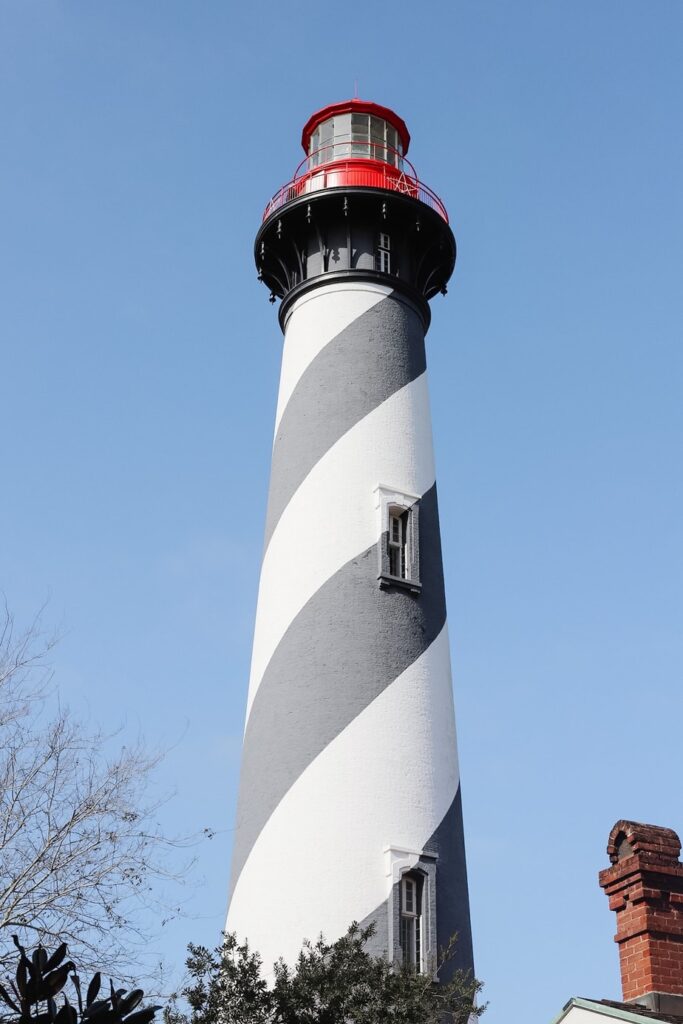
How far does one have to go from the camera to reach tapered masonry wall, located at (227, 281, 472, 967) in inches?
596

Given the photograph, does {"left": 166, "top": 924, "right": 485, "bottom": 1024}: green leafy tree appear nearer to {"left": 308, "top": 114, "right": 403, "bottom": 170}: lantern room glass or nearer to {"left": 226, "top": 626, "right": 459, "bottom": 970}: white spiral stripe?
{"left": 226, "top": 626, "right": 459, "bottom": 970}: white spiral stripe

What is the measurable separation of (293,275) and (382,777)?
833 centimetres

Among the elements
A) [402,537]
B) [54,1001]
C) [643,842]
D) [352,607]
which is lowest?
[54,1001]

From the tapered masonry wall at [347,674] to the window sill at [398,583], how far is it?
0.05 meters

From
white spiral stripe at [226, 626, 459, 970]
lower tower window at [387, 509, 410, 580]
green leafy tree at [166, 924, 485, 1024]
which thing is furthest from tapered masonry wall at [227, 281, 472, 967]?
green leafy tree at [166, 924, 485, 1024]

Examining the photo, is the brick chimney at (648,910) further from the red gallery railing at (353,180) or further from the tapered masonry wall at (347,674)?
the red gallery railing at (353,180)

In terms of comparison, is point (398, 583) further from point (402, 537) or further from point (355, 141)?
point (355, 141)

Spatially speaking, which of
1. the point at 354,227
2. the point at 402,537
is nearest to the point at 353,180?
the point at 354,227

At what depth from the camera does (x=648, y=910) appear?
12211mm

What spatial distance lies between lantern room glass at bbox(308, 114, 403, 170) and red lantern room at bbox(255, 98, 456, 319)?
23 mm

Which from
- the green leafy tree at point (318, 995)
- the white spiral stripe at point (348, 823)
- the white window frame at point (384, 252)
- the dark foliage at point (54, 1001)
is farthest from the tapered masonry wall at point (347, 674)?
the dark foliage at point (54, 1001)

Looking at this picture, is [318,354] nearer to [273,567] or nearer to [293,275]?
[293,275]

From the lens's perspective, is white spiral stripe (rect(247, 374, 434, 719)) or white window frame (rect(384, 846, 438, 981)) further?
white spiral stripe (rect(247, 374, 434, 719))

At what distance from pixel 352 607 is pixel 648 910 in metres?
5.72
